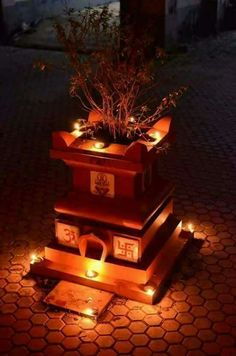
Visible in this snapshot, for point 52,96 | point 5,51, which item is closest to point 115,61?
point 52,96

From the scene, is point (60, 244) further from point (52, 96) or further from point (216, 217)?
point (52, 96)

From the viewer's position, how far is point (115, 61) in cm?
470

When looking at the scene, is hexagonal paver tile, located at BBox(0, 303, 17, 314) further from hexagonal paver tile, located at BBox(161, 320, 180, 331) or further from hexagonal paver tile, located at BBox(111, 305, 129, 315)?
hexagonal paver tile, located at BBox(161, 320, 180, 331)

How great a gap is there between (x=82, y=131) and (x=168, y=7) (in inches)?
457

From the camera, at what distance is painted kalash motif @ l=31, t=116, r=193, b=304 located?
449 centimetres

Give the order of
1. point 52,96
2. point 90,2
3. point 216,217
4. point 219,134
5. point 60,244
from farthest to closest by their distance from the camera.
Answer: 1. point 90,2
2. point 52,96
3. point 219,134
4. point 216,217
5. point 60,244

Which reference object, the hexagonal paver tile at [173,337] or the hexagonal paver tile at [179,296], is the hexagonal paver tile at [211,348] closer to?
the hexagonal paver tile at [173,337]

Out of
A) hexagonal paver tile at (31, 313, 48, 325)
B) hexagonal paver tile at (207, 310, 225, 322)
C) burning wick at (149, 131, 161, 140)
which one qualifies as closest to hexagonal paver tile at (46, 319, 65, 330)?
hexagonal paver tile at (31, 313, 48, 325)

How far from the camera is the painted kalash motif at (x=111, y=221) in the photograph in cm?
449

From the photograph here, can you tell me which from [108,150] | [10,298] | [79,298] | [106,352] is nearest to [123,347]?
[106,352]

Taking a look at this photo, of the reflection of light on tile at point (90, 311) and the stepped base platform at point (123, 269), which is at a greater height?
the stepped base platform at point (123, 269)

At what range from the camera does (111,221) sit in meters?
4.62

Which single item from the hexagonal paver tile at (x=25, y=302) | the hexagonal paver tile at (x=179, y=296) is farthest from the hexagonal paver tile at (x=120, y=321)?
the hexagonal paver tile at (x=25, y=302)

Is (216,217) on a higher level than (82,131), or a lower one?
lower
